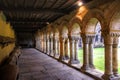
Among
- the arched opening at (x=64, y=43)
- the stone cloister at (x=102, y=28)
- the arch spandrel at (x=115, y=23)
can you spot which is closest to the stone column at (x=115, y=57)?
the stone cloister at (x=102, y=28)

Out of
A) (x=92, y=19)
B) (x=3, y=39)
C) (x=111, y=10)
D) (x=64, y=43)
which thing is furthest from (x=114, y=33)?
(x=64, y=43)

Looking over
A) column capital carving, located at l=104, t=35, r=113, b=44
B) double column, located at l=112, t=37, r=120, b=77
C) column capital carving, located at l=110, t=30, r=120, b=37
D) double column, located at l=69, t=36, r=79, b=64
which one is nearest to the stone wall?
double column, located at l=69, t=36, r=79, b=64

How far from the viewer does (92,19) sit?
6.06 metres

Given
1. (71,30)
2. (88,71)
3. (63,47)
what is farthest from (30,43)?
(88,71)

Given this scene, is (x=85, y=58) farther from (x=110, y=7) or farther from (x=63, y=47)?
(x=63, y=47)

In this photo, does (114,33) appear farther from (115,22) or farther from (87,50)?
(87,50)

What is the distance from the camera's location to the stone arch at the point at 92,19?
17.1 feet

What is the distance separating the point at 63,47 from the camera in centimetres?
997

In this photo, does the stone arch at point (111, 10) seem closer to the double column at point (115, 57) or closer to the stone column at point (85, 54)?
the double column at point (115, 57)

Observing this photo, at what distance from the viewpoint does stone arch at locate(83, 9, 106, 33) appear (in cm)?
520

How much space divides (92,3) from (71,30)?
2.53 m

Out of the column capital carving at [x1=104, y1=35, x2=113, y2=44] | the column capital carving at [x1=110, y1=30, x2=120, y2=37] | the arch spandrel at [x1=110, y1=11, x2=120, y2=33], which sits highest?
the arch spandrel at [x1=110, y1=11, x2=120, y2=33]

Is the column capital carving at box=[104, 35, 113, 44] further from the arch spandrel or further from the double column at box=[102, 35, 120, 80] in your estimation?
the arch spandrel

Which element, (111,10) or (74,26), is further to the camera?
(74,26)
